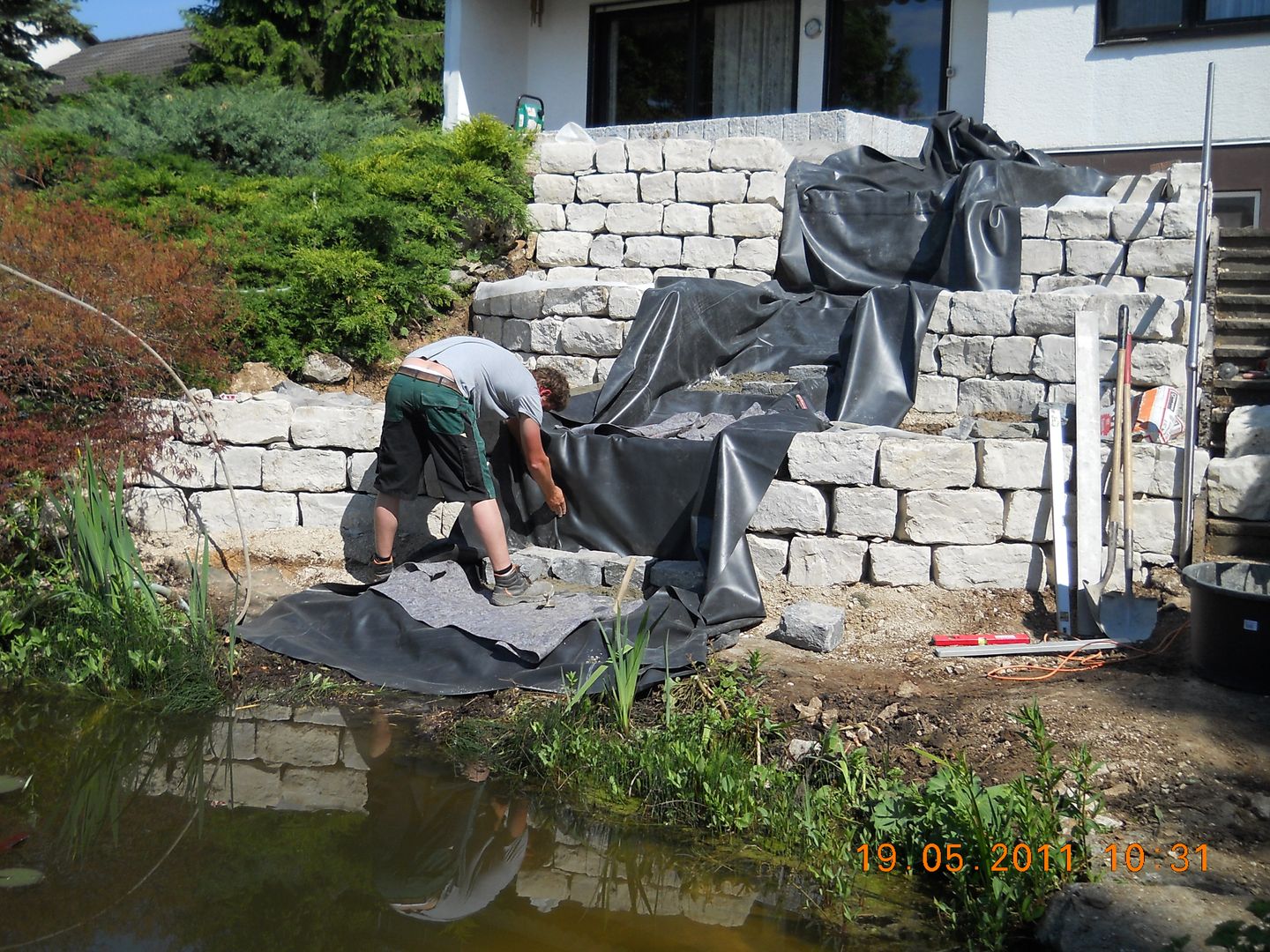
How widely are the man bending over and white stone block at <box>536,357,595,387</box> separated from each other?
94.6 inches

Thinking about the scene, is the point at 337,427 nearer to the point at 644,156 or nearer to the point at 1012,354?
the point at 644,156

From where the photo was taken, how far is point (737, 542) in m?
5.66

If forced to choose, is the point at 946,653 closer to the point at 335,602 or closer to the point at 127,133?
the point at 335,602

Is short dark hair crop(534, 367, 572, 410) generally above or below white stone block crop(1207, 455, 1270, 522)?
above

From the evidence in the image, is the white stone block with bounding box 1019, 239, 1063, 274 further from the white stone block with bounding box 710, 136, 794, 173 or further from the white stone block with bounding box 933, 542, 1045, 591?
the white stone block with bounding box 933, 542, 1045, 591

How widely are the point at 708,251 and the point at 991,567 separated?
407 cm

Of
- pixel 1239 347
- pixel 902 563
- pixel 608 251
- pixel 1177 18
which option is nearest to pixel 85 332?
pixel 608 251

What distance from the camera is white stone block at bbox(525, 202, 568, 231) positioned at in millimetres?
9359

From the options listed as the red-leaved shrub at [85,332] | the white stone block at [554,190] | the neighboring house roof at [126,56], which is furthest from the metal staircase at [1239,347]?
the neighboring house roof at [126,56]

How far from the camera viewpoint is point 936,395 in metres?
7.31

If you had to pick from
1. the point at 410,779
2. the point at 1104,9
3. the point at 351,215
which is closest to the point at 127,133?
the point at 351,215

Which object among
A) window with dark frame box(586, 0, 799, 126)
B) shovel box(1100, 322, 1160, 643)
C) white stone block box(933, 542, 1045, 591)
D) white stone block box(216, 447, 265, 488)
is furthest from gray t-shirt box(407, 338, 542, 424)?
window with dark frame box(586, 0, 799, 126)

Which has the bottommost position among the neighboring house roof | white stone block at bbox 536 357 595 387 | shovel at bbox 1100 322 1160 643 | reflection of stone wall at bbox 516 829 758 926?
reflection of stone wall at bbox 516 829 758 926

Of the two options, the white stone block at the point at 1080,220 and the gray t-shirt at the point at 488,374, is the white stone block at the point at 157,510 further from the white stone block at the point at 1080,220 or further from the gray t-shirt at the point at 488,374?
the white stone block at the point at 1080,220
